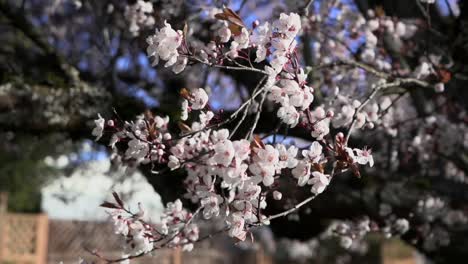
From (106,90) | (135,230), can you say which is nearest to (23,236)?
(106,90)

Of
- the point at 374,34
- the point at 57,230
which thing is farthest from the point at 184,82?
the point at 57,230

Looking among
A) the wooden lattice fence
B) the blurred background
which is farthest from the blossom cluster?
the wooden lattice fence

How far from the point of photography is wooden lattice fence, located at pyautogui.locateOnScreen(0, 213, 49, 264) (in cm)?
827

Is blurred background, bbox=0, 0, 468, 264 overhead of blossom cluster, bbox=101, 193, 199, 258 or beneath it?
overhead

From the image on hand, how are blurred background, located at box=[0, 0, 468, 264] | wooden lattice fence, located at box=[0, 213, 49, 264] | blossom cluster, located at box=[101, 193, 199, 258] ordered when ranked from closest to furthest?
blossom cluster, located at box=[101, 193, 199, 258]
blurred background, located at box=[0, 0, 468, 264]
wooden lattice fence, located at box=[0, 213, 49, 264]

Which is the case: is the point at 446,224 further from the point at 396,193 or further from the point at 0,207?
the point at 0,207

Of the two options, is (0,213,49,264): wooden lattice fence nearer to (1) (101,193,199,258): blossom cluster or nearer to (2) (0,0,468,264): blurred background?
(2) (0,0,468,264): blurred background

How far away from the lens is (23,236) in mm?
8414

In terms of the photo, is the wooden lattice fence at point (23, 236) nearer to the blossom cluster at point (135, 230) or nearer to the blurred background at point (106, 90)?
the blurred background at point (106, 90)

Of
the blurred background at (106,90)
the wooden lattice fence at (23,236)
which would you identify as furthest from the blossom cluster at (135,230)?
the wooden lattice fence at (23,236)

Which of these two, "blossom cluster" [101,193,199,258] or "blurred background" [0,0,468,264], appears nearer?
"blossom cluster" [101,193,199,258]

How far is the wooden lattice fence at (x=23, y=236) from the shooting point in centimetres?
827

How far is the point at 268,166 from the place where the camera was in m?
1.44

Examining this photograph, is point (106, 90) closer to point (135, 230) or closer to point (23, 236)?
point (135, 230)
